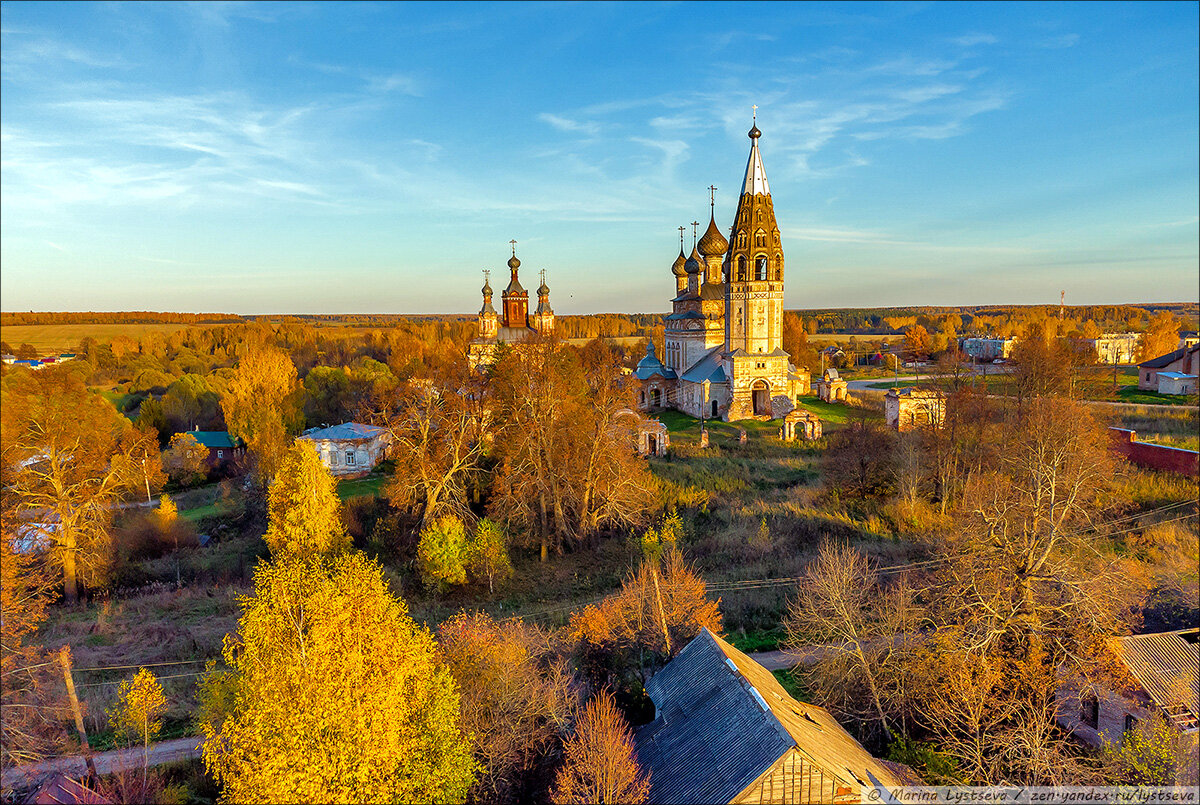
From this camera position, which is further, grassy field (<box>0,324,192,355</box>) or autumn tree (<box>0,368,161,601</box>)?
autumn tree (<box>0,368,161,601</box>)

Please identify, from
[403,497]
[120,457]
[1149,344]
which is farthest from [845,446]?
[1149,344]

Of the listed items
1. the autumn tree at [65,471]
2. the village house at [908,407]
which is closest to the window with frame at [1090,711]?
the village house at [908,407]

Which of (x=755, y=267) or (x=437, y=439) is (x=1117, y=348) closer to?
(x=755, y=267)

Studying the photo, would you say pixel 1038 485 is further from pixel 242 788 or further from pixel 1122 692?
pixel 242 788

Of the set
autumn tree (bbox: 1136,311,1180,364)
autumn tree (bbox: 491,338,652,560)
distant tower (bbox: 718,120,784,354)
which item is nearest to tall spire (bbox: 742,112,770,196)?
distant tower (bbox: 718,120,784,354)

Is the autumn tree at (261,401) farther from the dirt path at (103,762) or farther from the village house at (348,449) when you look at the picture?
the dirt path at (103,762)

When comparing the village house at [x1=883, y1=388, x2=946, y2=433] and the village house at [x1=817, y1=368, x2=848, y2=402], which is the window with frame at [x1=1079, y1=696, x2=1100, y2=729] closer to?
the village house at [x1=883, y1=388, x2=946, y2=433]

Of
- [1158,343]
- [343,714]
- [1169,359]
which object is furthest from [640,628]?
[1158,343]
